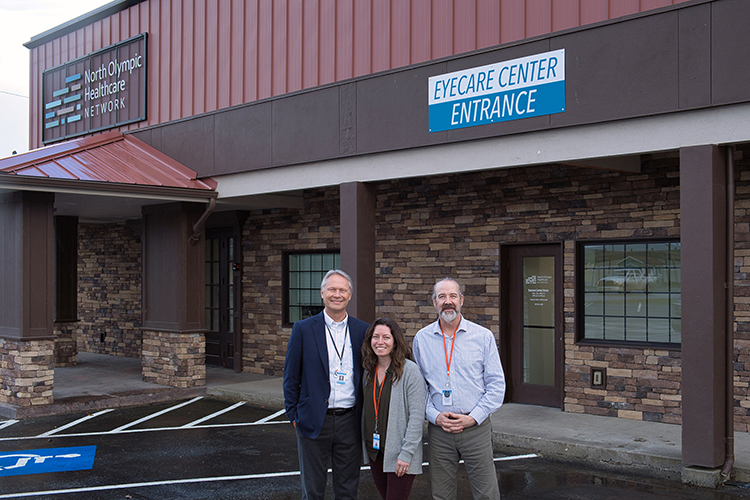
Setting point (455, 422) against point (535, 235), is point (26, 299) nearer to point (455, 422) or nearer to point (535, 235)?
point (535, 235)

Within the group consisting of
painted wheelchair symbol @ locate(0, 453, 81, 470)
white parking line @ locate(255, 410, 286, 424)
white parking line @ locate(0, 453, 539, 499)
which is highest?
white parking line @ locate(0, 453, 539, 499)

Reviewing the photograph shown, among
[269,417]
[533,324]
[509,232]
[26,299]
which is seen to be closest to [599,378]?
[533,324]

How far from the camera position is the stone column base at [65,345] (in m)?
15.1

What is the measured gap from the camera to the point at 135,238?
1709 centimetres

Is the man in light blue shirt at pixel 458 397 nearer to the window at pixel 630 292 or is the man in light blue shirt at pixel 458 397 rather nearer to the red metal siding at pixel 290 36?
the red metal siding at pixel 290 36

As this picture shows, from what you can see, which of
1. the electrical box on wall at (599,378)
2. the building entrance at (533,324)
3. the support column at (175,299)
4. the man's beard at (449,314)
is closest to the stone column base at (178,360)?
the support column at (175,299)

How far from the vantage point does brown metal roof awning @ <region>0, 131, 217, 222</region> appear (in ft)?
34.2

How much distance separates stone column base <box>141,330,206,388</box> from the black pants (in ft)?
26.3

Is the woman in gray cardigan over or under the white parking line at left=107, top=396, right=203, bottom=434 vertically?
over

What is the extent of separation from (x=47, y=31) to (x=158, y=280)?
662cm

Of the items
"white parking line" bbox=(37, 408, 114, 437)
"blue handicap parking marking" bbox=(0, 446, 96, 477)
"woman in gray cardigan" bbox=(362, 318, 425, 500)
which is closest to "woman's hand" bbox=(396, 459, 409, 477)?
"woman in gray cardigan" bbox=(362, 318, 425, 500)

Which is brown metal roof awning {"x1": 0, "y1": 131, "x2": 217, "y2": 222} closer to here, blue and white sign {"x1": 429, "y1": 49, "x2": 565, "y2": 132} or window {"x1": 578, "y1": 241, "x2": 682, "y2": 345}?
blue and white sign {"x1": 429, "y1": 49, "x2": 565, "y2": 132}

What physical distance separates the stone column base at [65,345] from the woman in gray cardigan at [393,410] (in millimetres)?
12257

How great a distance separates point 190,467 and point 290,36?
253 inches
